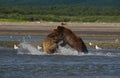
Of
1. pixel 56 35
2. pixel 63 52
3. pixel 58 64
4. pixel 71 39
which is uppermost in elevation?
pixel 56 35

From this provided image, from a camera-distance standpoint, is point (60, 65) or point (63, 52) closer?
point (60, 65)

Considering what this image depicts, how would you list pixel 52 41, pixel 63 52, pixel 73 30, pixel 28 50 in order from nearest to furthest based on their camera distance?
pixel 52 41
pixel 63 52
pixel 28 50
pixel 73 30

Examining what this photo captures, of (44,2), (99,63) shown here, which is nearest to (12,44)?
(99,63)

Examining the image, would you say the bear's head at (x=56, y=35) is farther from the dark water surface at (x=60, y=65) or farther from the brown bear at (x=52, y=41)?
the dark water surface at (x=60, y=65)

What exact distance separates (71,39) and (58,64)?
3.35 m

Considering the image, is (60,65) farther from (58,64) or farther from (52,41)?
(52,41)

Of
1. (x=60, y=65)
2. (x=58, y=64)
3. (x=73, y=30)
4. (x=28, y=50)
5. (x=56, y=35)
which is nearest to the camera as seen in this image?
(x=60, y=65)

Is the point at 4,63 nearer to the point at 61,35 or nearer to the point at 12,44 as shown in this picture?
the point at 61,35

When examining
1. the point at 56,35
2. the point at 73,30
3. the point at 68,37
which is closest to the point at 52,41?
the point at 56,35

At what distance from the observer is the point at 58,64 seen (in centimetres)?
2111

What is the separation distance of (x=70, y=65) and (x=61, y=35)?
11.9 ft

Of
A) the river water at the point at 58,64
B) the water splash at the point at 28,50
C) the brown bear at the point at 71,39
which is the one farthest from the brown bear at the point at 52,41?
the water splash at the point at 28,50

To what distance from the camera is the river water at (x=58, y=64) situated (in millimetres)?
18234

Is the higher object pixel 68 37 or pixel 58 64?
pixel 68 37
